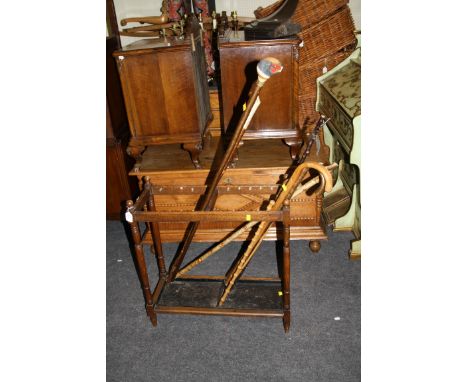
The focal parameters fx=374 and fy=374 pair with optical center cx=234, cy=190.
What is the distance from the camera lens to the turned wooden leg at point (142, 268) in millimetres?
1796

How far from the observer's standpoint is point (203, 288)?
2.08 m

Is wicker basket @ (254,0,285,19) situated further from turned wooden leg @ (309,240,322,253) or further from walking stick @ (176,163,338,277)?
turned wooden leg @ (309,240,322,253)

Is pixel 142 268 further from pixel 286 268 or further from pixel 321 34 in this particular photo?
pixel 321 34

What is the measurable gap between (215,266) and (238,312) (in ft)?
2.01

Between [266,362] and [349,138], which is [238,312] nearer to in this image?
[266,362]

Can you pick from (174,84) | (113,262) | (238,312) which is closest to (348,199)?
(238,312)

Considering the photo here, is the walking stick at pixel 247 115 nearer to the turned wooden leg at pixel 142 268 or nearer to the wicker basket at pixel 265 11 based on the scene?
the turned wooden leg at pixel 142 268

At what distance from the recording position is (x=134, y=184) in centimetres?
298

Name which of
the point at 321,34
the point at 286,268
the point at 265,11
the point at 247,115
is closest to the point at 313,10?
the point at 321,34

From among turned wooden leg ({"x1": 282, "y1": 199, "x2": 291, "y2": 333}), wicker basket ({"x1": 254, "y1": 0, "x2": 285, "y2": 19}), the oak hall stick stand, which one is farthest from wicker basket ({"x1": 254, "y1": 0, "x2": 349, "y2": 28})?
turned wooden leg ({"x1": 282, "y1": 199, "x2": 291, "y2": 333})

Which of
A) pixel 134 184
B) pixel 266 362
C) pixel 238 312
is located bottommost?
pixel 266 362

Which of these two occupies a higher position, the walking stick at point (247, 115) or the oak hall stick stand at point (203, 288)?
the walking stick at point (247, 115)

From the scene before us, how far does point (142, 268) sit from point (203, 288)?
39cm

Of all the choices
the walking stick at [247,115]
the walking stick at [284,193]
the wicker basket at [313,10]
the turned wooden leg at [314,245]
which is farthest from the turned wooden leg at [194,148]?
the wicker basket at [313,10]
